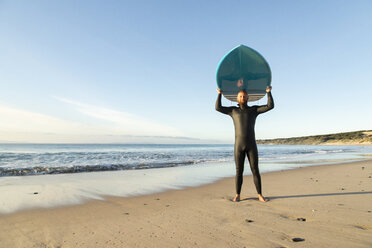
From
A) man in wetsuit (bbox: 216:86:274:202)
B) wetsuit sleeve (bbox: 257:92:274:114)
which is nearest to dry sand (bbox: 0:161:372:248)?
man in wetsuit (bbox: 216:86:274:202)

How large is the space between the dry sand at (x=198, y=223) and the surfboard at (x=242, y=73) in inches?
87.8

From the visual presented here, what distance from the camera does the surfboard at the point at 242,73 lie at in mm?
4543

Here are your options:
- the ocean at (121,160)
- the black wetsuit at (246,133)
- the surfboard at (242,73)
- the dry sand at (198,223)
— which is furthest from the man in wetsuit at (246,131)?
the ocean at (121,160)

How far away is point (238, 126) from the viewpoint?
4.12 meters

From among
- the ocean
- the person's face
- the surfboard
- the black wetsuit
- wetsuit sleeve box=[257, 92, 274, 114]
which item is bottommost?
the ocean

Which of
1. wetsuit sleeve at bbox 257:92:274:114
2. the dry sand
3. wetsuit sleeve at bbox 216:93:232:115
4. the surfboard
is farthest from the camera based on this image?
Result: the surfboard

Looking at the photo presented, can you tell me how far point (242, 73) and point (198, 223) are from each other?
10.3 ft

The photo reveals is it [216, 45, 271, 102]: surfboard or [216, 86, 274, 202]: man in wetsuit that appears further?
[216, 45, 271, 102]: surfboard

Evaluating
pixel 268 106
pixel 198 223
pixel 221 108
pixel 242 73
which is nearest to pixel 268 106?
pixel 268 106

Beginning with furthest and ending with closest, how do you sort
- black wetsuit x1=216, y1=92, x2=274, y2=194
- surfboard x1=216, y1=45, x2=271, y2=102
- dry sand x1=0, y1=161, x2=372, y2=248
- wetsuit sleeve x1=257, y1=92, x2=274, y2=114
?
surfboard x1=216, y1=45, x2=271, y2=102 → black wetsuit x1=216, y1=92, x2=274, y2=194 → wetsuit sleeve x1=257, y1=92, x2=274, y2=114 → dry sand x1=0, y1=161, x2=372, y2=248

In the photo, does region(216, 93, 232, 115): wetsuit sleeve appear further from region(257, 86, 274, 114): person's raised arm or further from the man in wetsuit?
region(257, 86, 274, 114): person's raised arm

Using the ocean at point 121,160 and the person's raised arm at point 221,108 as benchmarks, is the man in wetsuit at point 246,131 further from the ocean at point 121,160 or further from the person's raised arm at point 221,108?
the ocean at point 121,160

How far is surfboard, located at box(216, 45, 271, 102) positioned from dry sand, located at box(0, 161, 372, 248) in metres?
2.23

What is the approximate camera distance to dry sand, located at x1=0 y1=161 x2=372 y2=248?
2.35 m
